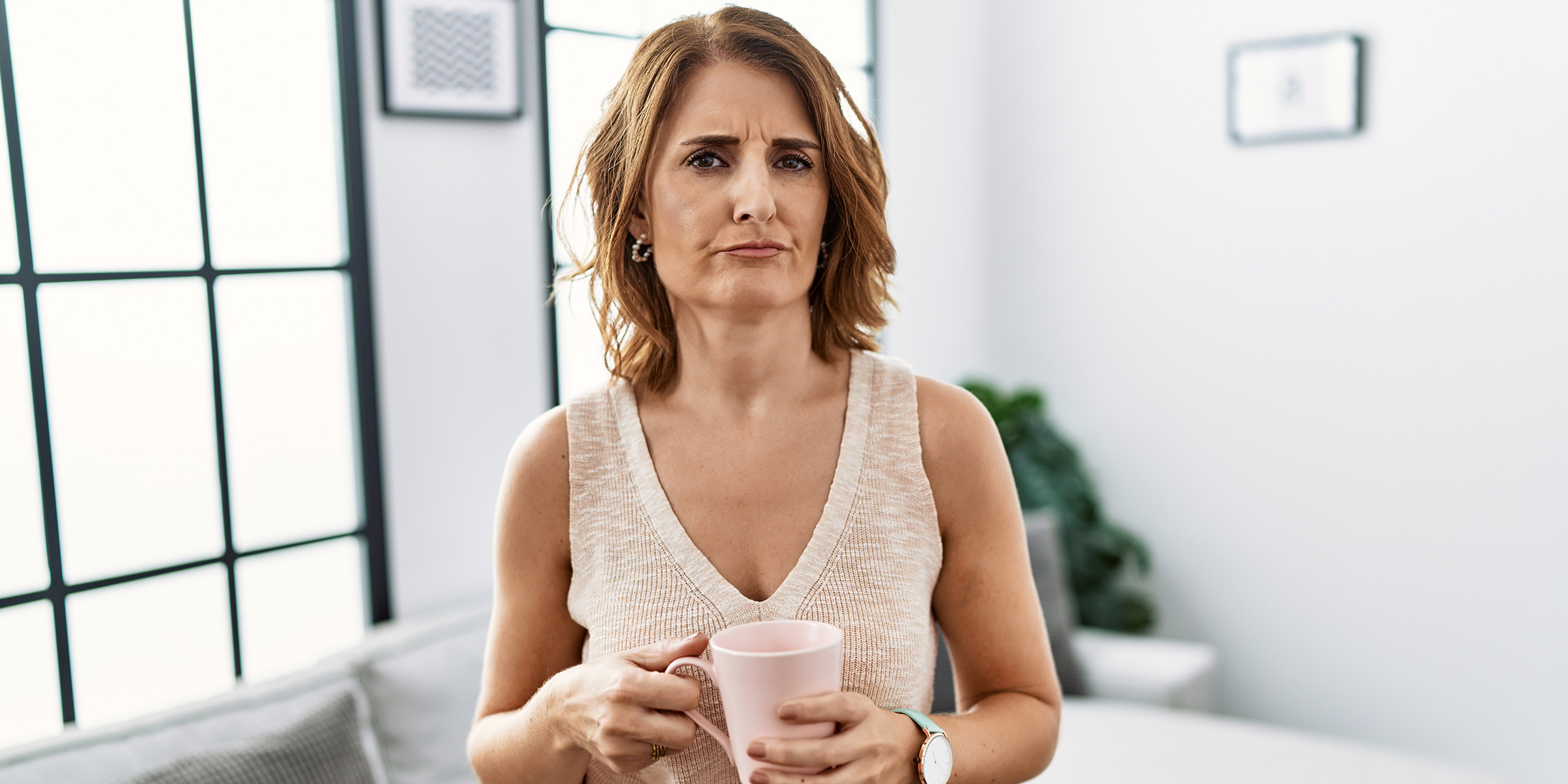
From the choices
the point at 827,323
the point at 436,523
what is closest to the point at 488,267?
the point at 436,523

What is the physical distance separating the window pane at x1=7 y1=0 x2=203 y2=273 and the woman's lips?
1436 mm

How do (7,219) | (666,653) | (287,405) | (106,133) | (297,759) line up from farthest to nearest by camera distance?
(287,405) → (106,133) → (7,219) → (297,759) → (666,653)

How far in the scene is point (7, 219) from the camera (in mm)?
1838

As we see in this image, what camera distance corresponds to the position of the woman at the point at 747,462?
1.09 meters

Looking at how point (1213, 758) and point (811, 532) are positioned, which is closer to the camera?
point (811, 532)

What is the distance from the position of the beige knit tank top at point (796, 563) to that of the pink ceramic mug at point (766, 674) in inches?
6.5

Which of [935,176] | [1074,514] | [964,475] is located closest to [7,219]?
[964,475]

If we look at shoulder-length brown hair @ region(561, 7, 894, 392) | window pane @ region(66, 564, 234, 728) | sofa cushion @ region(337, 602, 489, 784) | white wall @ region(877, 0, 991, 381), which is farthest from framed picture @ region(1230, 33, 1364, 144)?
window pane @ region(66, 564, 234, 728)

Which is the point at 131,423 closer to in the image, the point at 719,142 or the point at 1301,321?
the point at 719,142

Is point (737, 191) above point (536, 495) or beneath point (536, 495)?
above

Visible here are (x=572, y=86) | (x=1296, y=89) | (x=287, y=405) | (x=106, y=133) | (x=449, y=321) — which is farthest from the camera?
(x=1296, y=89)

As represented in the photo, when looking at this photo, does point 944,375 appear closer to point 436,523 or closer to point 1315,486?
point 1315,486

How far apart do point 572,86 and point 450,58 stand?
426 millimetres

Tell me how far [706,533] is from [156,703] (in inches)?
58.8
